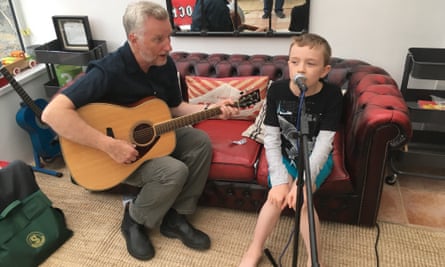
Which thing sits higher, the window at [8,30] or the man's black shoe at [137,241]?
the window at [8,30]

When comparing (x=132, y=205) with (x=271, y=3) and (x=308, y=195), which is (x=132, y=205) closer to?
(x=308, y=195)

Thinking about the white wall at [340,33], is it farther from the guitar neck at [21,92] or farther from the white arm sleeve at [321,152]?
the white arm sleeve at [321,152]

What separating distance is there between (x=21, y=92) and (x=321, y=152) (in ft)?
5.63

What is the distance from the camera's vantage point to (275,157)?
5.33 feet

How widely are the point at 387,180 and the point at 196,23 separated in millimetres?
1522

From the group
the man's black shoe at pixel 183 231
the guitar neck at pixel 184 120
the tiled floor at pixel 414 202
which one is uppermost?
the guitar neck at pixel 184 120

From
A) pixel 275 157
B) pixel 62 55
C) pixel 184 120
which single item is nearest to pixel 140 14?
pixel 184 120

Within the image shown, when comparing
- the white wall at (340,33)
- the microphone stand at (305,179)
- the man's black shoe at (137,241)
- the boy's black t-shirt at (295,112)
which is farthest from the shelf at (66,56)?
the microphone stand at (305,179)

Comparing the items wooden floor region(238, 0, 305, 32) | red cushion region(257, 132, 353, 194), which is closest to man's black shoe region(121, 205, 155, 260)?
red cushion region(257, 132, 353, 194)

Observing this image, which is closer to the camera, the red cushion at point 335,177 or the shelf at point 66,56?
the red cushion at point 335,177

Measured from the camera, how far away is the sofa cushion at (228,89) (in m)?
2.12

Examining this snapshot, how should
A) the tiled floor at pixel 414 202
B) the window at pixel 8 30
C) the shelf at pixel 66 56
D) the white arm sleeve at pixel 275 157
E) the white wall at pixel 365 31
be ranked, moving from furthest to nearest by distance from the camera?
the window at pixel 8 30
the shelf at pixel 66 56
the white wall at pixel 365 31
the tiled floor at pixel 414 202
the white arm sleeve at pixel 275 157

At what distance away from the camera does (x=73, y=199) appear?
220cm

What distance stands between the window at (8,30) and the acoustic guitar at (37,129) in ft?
2.21
